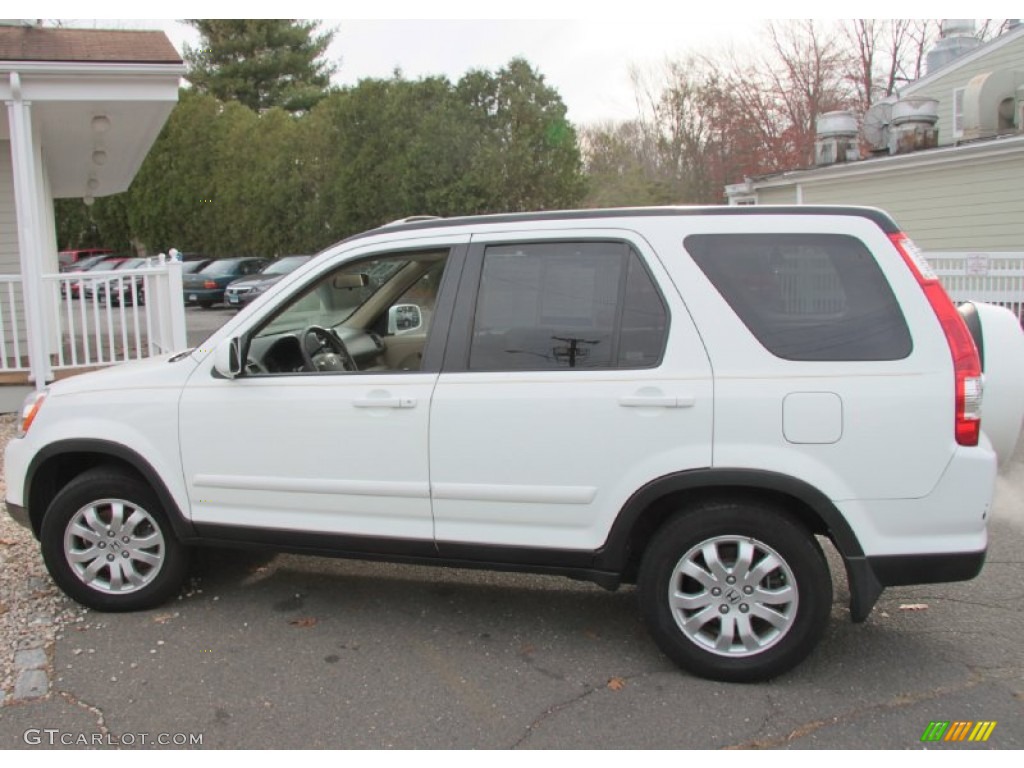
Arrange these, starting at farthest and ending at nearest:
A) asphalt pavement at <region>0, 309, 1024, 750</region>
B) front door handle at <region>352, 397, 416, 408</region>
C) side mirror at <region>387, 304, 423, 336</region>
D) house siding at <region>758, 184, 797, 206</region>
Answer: house siding at <region>758, 184, 797, 206</region>
side mirror at <region>387, 304, 423, 336</region>
front door handle at <region>352, 397, 416, 408</region>
asphalt pavement at <region>0, 309, 1024, 750</region>

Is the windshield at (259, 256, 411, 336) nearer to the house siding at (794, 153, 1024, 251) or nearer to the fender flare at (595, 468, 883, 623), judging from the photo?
the fender flare at (595, 468, 883, 623)

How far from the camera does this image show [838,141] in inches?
687

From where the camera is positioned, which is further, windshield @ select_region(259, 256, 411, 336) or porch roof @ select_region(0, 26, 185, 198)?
porch roof @ select_region(0, 26, 185, 198)

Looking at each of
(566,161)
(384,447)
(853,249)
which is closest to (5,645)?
(384,447)

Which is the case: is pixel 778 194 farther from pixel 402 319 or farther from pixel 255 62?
pixel 255 62

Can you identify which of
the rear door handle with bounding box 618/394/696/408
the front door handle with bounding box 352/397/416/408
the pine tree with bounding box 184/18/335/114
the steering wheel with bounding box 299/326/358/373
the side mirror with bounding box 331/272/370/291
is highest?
the pine tree with bounding box 184/18/335/114

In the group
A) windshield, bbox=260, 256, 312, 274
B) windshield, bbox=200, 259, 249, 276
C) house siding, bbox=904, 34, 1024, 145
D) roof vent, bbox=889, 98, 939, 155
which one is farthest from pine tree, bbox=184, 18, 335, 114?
roof vent, bbox=889, 98, 939, 155

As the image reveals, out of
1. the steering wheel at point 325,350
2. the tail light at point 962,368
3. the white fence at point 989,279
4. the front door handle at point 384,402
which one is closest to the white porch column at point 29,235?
the steering wheel at point 325,350

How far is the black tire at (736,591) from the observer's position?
10.8 feet

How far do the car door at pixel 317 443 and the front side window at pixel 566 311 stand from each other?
207 millimetres

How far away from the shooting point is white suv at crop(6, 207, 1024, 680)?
3205 mm

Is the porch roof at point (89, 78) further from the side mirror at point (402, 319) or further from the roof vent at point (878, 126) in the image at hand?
the roof vent at point (878, 126)

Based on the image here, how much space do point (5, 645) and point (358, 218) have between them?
75.0ft

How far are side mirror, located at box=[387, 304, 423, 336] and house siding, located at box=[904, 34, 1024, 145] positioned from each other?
16.1 m
